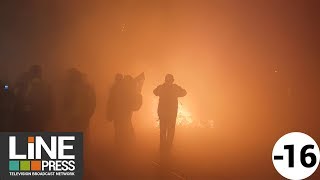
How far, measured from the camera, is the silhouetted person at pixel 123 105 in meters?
6.50

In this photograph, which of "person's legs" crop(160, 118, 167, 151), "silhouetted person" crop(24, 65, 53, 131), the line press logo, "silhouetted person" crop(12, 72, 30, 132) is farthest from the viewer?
"silhouetted person" crop(12, 72, 30, 132)

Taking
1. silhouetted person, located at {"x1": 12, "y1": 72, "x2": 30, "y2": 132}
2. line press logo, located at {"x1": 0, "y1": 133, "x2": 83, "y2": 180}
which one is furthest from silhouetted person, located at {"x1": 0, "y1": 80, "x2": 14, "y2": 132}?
line press logo, located at {"x1": 0, "y1": 133, "x2": 83, "y2": 180}

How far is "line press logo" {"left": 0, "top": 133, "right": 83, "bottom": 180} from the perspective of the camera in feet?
16.6

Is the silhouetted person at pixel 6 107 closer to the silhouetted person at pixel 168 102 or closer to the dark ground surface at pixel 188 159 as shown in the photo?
the dark ground surface at pixel 188 159

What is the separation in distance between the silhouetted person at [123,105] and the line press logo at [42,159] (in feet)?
4.03

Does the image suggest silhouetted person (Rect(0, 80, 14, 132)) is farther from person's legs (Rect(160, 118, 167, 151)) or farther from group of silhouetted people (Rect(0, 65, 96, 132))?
person's legs (Rect(160, 118, 167, 151))

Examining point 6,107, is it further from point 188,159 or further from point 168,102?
point 188,159

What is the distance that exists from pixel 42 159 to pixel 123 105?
175 cm

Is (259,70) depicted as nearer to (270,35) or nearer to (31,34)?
(270,35)

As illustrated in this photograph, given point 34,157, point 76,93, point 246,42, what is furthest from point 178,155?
point 246,42

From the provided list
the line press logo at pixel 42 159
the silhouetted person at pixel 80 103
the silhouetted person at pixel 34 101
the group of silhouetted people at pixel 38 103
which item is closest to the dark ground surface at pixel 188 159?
the line press logo at pixel 42 159

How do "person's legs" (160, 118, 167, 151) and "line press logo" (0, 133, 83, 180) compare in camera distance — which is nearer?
"line press logo" (0, 133, 83, 180)

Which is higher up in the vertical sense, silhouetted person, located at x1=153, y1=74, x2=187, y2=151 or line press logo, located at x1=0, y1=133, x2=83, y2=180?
silhouetted person, located at x1=153, y1=74, x2=187, y2=151

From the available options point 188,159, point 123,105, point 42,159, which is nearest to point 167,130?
point 188,159
